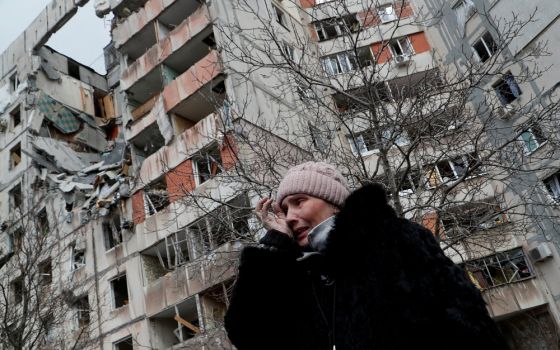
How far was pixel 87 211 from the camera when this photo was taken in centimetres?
2127

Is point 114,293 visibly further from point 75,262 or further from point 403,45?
point 403,45

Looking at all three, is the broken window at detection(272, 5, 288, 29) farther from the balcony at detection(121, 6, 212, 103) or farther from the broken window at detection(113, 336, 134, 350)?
the broken window at detection(113, 336, 134, 350)

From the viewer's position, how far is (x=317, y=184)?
2.12 metres

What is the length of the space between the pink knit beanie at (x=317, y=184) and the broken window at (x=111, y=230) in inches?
770

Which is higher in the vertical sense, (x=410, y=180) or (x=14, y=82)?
(x=14, y=82)

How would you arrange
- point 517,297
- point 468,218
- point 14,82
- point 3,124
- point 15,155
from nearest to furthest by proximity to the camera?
point 468,218
point 517,297
point 15,155
point 3,124
point 14,82

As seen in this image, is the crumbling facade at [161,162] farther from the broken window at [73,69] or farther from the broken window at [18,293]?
the broken window at [73,69]

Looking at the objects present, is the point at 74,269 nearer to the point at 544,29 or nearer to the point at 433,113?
the point at 433,113

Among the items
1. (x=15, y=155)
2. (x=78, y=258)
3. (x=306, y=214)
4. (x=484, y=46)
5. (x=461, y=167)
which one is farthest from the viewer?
(x=15, y=155)

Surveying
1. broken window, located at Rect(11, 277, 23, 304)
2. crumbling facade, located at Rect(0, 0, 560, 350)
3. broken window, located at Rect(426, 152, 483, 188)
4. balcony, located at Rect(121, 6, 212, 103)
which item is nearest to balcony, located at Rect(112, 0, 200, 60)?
crumbling facade, located at Rect(0, 0, 560, 350)

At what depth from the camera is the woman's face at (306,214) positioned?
208 cm

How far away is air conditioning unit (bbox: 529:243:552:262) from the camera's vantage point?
16703 mm

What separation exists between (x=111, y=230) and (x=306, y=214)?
20.6 meters

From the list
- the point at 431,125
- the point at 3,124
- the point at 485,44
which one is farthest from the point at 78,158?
the point at 431,125
